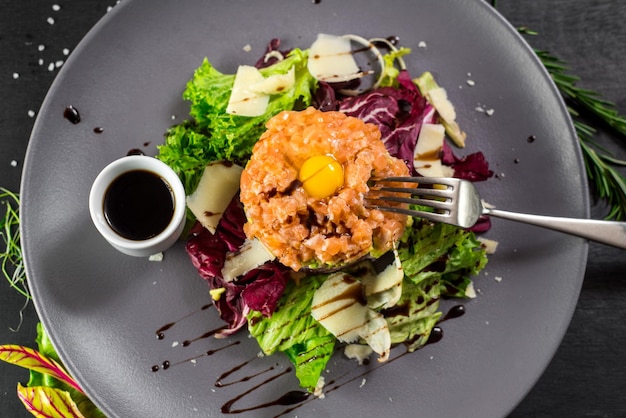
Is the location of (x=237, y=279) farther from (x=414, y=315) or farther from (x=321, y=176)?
(x=414, y=315)

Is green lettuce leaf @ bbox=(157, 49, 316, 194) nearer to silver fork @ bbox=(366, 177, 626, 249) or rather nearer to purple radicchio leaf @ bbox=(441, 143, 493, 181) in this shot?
silver fork @ bbox=(366, 177, 626, 249)

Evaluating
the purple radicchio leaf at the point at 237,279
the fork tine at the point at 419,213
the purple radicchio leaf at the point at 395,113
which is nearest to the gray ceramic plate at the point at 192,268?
the purple radicchio leaf at the point at 237,279

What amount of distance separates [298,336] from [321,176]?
1.22m

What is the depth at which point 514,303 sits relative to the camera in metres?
3.88

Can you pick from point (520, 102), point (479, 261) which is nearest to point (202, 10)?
point (520, 102)

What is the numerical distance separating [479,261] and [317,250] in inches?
51.9

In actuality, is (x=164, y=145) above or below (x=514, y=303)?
above

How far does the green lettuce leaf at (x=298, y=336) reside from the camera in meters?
3.62

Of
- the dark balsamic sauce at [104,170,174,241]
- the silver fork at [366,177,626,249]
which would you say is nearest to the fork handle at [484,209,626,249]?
the silver fork at [366,177,626,249]

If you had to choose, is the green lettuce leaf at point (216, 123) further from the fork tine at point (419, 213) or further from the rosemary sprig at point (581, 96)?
the rosemary sprig at point (581, 96)

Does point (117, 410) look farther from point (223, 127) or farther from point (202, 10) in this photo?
point (202, 10)

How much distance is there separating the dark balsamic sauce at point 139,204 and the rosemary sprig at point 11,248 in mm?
1099

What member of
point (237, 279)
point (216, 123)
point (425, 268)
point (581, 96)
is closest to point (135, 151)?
point (216, 123)

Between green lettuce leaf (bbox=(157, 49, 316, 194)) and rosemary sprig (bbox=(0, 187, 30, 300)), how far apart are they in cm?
131
